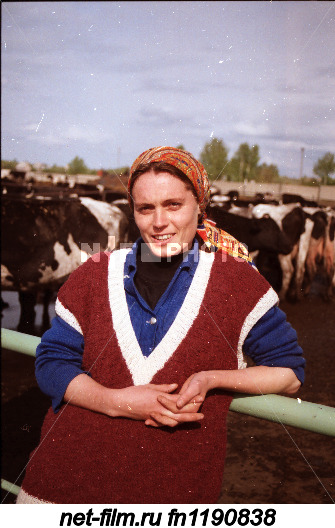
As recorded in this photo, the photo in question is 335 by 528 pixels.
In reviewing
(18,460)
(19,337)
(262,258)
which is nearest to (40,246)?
(262,258)

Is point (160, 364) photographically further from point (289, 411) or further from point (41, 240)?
point (41, 240)

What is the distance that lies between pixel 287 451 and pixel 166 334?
1.37 metres

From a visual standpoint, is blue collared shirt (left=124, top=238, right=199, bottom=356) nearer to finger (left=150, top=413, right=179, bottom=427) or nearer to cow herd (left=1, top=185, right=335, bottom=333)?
finger (left=150, top=413, right=179, bottom=427)

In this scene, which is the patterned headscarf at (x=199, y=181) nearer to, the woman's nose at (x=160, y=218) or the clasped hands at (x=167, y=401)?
the woman's nose at (x=160, y=218)

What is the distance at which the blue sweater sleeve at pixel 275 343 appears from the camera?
3.64 feet

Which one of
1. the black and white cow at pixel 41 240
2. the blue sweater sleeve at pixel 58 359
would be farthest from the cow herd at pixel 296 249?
the black and white cow at pixel 41 240

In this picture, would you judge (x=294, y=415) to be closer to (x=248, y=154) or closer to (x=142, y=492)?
(x=142, y=492)

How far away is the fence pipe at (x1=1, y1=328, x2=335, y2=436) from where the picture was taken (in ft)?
3.45

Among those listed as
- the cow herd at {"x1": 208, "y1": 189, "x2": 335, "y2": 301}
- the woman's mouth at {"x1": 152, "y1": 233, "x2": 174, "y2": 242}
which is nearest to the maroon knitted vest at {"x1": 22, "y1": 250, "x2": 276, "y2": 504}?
the woman's mouth at {"x1": 152, "y1": 233, "x2": 174, "y2": 242}

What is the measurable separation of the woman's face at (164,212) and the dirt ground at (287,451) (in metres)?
0.51

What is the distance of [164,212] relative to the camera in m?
1.12

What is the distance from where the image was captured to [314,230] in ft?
15.0

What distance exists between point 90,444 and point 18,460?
7.04ft

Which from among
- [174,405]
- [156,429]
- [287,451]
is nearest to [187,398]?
[174,405]
